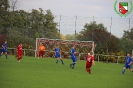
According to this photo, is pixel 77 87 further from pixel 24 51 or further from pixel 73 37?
pixel 73 37

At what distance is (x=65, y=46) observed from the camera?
138 feet

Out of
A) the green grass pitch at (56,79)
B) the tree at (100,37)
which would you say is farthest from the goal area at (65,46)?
the green grass pitch at (56,79)

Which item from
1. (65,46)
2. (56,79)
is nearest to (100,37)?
(65,46)

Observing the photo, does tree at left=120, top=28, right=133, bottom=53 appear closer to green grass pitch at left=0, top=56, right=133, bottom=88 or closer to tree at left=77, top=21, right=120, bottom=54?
tree at left=77, top=21, right=120, bottom=54

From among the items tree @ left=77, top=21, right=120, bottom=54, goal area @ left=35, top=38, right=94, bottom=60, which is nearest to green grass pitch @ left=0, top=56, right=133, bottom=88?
tree @ left=77, top=21, right=120, bottom=54

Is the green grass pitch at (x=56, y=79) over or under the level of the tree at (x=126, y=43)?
under

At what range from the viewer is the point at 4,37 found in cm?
4025

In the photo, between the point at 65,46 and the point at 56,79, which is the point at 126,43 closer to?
the point at 65,46

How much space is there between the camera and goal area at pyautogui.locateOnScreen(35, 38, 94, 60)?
4138cm

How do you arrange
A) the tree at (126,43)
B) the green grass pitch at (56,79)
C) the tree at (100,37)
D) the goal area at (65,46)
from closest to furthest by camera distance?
the green grass pitch at (56,79)
the tree at (126,43)
the tree at (100,37)
the goal area at (65,46)

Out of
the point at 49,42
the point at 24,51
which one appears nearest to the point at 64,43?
the point at 49,42

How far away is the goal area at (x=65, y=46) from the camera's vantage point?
4138cm

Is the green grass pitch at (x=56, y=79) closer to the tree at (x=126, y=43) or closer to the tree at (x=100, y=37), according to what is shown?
the tree at (x=126, y=43)

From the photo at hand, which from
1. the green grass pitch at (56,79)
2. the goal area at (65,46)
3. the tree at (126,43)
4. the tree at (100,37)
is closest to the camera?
the green grass pitch at (56,79)
